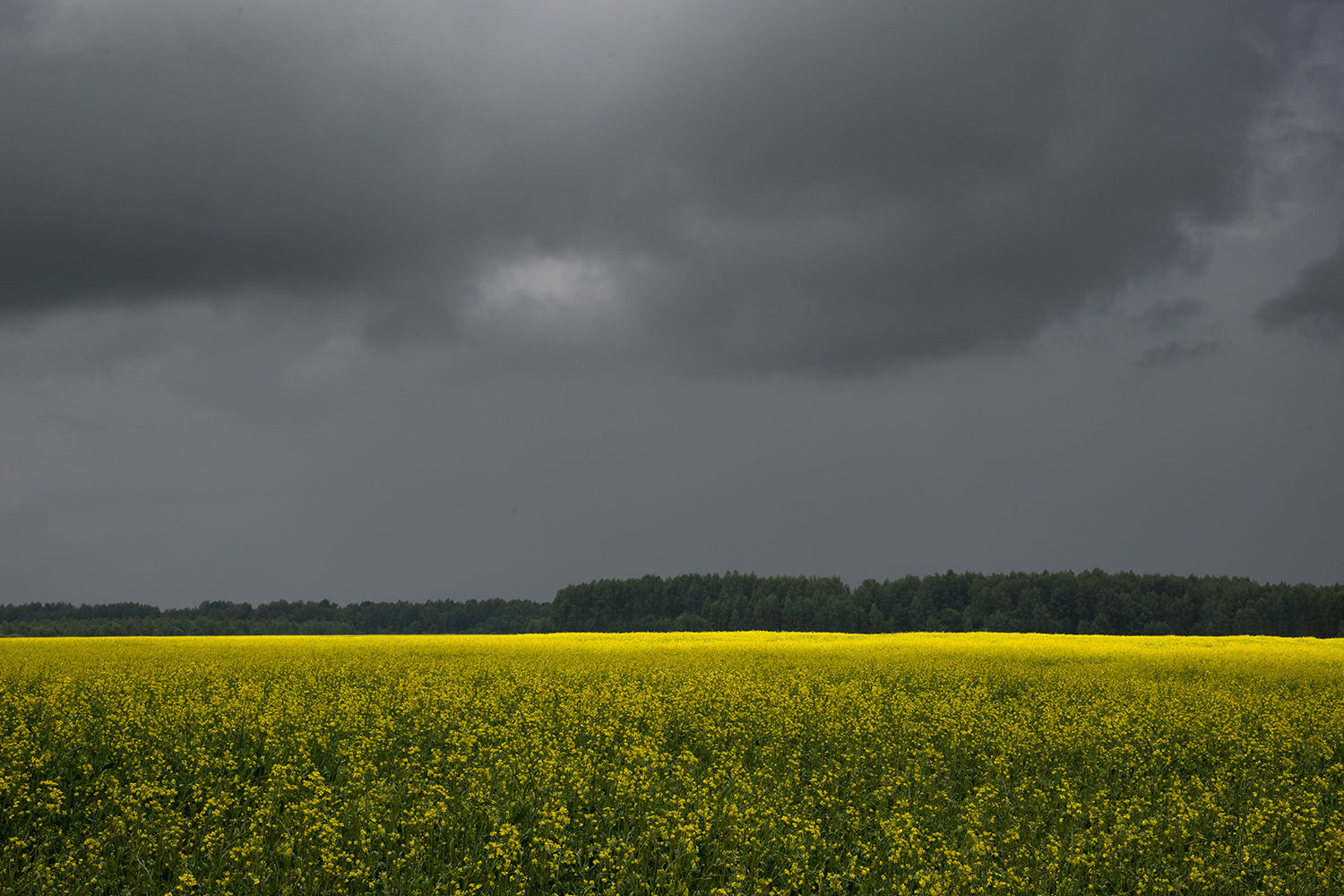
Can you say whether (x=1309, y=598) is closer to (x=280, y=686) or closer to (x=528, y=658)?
(x=528, y=658)

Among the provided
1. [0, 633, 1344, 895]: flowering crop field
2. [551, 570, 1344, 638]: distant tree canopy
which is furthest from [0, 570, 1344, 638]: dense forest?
[0, 633, 1344, 895]: flowering crop field

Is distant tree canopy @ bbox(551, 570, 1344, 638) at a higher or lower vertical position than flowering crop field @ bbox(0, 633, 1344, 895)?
lower

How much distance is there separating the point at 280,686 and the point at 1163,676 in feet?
80.2

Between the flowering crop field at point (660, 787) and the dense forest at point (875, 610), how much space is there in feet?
270

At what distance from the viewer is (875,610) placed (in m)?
102

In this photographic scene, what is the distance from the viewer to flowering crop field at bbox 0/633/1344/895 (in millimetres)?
8586

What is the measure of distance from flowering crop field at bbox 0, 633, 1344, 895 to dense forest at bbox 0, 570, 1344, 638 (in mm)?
82150

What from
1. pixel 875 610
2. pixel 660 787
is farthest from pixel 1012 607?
pixel 660 787

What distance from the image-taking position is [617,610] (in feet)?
376

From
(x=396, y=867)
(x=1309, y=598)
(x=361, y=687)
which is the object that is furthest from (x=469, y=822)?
(x=1309, y=598)

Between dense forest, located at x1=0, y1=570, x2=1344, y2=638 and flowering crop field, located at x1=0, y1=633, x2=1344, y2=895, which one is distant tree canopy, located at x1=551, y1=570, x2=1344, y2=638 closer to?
dense forest, located at x1=0, y1=570, x2=1344, y2=638

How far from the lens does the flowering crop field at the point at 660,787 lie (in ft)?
28.2

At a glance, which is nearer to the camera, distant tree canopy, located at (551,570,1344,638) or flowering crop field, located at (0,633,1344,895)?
flowering crop field, located at (0,633,1344,895)

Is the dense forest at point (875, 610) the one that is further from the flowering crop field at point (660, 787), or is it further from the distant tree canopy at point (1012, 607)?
the flowering crop field at point (660, 787)
